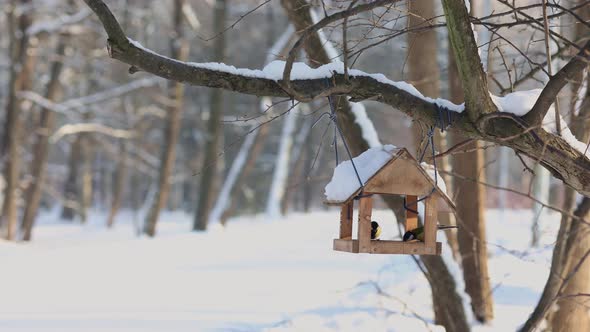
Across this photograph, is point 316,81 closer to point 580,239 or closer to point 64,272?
point 580,239

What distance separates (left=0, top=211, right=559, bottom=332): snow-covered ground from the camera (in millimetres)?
6652

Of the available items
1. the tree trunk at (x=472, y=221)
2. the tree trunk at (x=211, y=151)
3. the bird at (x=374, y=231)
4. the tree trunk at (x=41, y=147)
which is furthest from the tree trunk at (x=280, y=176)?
the bird at (x=374, y=231)

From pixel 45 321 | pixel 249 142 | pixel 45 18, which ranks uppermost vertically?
pixel 45 18

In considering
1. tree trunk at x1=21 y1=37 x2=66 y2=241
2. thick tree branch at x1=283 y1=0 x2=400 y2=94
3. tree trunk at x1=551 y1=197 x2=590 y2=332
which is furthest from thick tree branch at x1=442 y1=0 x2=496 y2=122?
tree trunk at x1=21 y1=37 x2=66 y2=241

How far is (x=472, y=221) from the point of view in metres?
8.26

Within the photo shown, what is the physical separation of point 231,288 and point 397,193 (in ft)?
17.1

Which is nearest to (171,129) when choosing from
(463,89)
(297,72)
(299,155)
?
(299,155)

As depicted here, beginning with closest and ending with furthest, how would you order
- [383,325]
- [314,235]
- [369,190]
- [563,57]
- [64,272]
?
[369,190] < [563,57] < [383,325] < [64,272] < [314,235]

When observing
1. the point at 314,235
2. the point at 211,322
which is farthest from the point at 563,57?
the point at 314,235

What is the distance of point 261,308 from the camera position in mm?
7547

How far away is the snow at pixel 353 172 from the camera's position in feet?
12.8

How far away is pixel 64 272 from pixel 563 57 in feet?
23.3

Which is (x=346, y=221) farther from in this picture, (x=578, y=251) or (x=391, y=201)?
(x=578, y=251)

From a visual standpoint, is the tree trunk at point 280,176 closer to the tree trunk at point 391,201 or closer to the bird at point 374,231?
the tree trunk at point 391,201
